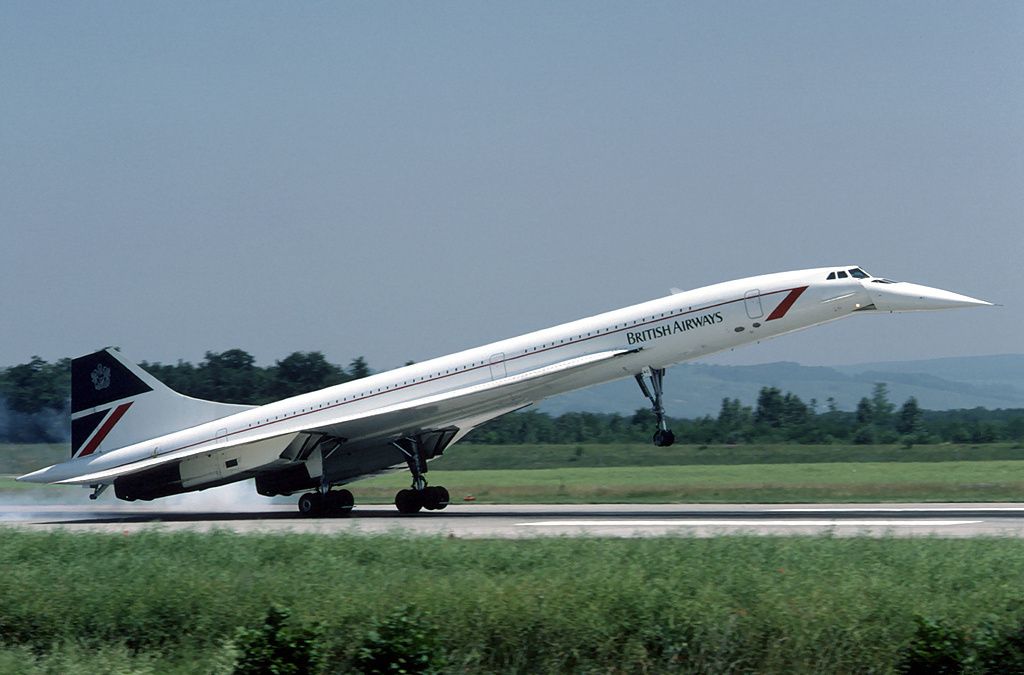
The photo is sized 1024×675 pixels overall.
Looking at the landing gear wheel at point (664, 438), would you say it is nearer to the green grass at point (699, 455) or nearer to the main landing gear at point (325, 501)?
the main landing gear at point (325, 501)

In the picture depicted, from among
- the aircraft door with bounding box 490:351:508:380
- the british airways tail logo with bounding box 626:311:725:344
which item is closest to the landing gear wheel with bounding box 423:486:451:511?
the aircraft door with bounding box 490:351:508:380

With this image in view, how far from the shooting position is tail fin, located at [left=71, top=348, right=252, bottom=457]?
28.0 meters

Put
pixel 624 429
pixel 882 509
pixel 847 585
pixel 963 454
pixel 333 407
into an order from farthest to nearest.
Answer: pixel 624 429, pixel 963 454, pixel 333 407, pixel 882 509, pixel 847 585

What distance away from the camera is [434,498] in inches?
1069

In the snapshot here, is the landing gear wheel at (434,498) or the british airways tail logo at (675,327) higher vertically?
the british airways tail logo at (675,327)

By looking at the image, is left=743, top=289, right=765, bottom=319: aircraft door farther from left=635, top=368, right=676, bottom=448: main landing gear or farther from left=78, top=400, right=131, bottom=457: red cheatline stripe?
left=78, top=400, right=131, bottom=457: red cheatline stripe

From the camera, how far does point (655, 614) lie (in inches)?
445

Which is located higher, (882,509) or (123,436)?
(123,436)

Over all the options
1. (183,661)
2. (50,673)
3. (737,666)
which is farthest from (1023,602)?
(50,673)

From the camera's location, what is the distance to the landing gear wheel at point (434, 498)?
27.1 metres

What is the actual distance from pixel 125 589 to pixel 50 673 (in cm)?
181

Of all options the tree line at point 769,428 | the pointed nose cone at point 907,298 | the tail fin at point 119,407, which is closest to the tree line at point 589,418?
the tree line at point 769,428

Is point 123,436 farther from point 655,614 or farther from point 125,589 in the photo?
point 655,614

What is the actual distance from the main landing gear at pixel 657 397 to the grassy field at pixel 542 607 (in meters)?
9.32
